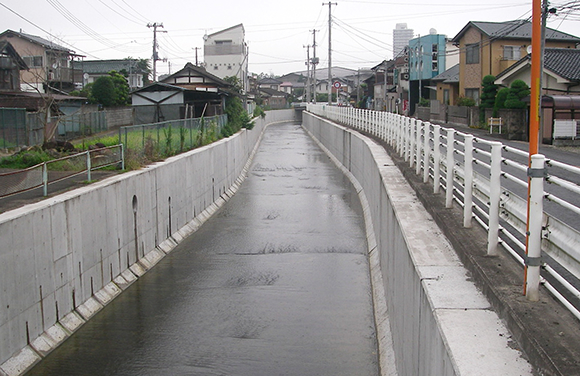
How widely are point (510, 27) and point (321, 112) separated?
25.6 meters

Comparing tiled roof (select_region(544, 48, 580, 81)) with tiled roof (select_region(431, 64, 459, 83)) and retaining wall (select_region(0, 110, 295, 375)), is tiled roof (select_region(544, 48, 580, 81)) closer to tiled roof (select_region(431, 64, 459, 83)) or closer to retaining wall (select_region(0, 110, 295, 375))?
tiled roof (select_region(431, 64, 459, 83))

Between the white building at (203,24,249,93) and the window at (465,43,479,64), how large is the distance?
4838 centimetres

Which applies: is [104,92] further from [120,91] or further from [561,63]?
[561,63]

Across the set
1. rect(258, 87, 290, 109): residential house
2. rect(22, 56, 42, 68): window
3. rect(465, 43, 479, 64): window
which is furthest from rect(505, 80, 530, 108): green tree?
rect(258, 87, 290, 109): residential house

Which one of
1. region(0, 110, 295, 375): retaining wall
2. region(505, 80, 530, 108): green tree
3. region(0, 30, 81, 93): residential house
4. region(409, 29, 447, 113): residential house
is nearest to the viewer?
region(0, 110, 295, 375): retaining wall

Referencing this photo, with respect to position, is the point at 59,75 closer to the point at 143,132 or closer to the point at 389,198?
the point at 143,132

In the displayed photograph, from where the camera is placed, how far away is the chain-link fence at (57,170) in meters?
12.4

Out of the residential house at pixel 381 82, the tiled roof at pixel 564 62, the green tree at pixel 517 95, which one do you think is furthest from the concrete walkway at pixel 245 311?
the residential house at pixel 381 82

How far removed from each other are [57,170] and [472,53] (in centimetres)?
4269

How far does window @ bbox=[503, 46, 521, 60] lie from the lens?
48.5m

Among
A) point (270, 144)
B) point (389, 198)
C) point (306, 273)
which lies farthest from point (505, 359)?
point (270, 144)

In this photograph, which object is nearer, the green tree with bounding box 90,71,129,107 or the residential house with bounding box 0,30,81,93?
the green tree with bounding box 90,71,129,107

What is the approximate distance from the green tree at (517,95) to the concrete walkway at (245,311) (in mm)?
17751

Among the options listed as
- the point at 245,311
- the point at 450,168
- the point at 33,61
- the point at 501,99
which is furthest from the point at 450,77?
the point at 450,168
